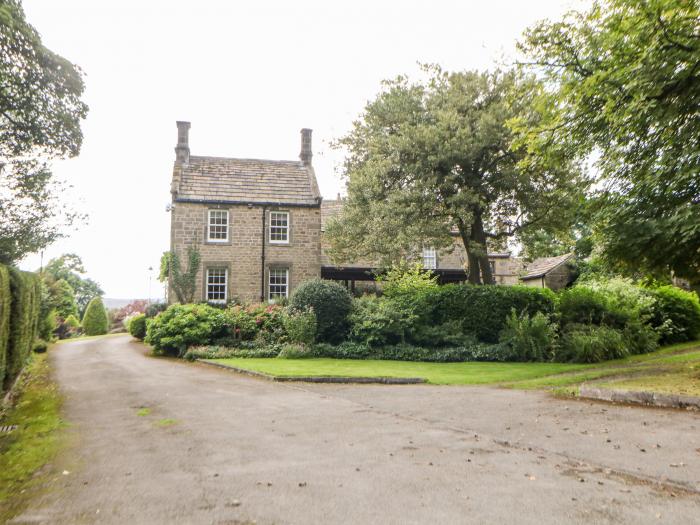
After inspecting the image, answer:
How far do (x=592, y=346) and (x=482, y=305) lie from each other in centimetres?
407

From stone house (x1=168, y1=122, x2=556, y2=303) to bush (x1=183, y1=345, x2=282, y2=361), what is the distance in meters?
7.94

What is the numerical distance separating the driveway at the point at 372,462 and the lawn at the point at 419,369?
2870 millimetres

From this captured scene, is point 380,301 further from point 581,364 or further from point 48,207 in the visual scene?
point 48,207

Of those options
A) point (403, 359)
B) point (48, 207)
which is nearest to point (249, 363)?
point (403, 359)

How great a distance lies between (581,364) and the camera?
14977 mm

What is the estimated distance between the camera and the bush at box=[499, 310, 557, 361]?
16531mm

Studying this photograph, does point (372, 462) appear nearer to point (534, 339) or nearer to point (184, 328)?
point (534, 339)

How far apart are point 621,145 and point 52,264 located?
7035 cm

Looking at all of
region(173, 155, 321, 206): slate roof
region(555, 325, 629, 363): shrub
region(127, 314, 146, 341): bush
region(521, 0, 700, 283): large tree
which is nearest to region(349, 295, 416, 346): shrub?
region(555, 325, 629, 363): shrub

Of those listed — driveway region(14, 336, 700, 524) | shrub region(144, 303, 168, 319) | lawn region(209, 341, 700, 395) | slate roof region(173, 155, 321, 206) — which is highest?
slate roof region(173, 155, 321, 206)

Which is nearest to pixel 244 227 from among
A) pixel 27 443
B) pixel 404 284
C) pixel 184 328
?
pixel 184 328

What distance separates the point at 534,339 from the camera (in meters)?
16.7

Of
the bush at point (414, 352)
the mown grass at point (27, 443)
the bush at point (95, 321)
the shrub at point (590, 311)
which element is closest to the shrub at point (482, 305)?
the shrub at point (590, 311)

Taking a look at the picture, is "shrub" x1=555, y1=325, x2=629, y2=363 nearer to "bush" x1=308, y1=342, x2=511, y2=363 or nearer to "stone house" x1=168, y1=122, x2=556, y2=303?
"bush" x1=308, y1=342, x2=511, y2=363
